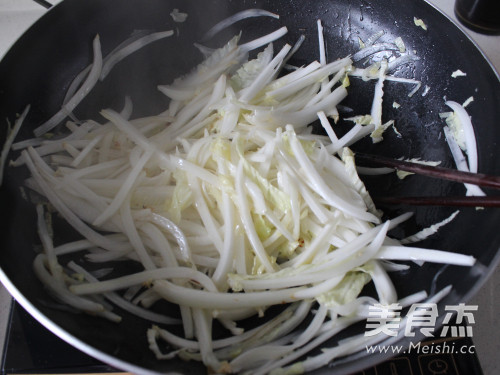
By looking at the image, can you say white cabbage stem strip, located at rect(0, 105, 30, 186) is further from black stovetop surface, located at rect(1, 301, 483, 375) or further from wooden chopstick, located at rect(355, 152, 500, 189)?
wooden chopstick, located at rect(355, 152, 500, 189)

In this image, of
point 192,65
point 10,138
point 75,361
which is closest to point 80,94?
point 10,138

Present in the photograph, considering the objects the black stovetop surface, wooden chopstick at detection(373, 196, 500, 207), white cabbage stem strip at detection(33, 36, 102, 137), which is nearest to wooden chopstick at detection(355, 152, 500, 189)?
wooden chopstick at detection(373, 196, 500, 207)

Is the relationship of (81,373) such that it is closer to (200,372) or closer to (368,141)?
(200,372)

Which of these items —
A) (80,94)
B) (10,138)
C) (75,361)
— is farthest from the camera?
(80,94)

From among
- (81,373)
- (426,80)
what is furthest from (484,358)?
(81,373)

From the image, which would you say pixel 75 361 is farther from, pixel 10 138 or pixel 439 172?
pixel 439 172

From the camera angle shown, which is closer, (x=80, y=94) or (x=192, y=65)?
(x=80, y=94)
